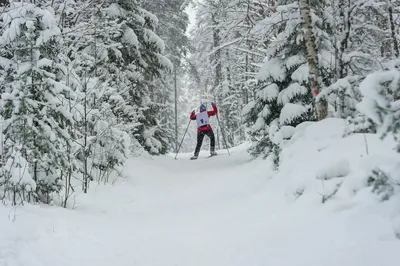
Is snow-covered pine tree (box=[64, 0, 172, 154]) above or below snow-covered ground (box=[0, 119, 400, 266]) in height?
above

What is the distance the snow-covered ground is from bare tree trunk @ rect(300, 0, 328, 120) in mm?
713

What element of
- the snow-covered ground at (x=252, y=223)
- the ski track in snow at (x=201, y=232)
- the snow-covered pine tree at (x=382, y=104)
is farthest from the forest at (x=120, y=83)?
the ski track in snow at (x=201, y=232)

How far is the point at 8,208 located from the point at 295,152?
4634mm

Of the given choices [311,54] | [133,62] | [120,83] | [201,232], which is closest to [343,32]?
[311,54]

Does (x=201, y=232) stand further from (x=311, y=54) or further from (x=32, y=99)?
(x=311, y=54)

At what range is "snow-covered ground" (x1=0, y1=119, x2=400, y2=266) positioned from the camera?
3.12 meters

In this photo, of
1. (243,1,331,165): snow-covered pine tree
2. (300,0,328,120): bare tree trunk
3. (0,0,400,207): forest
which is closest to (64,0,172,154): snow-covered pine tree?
(0,0,400,207): forest

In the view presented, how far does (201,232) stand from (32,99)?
3.35m

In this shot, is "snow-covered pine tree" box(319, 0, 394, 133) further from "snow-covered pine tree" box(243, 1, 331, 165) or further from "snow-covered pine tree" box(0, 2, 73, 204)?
"snow-covered pine tree" box(0, 2, 73, 204)

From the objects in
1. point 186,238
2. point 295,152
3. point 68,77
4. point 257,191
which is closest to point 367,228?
point 186,238

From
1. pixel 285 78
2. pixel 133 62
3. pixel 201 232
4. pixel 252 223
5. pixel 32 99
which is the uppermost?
pixel 133 62

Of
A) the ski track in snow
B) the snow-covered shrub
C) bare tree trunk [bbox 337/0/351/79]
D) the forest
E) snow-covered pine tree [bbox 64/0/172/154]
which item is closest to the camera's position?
the ski track in snow

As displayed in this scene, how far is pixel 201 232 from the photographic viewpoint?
189 inches

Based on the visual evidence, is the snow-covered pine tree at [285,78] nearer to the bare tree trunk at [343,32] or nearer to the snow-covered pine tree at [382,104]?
the bare tree trunk at [343,32]
